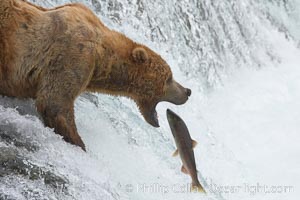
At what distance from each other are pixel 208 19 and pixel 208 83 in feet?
3.73

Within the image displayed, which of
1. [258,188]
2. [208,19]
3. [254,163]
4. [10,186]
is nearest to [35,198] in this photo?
[10,186]

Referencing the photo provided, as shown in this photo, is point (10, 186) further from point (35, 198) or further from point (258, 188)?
point (258, 188)

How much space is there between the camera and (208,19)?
399 inches

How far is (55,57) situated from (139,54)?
698mm

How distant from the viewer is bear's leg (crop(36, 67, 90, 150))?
13.9 ft

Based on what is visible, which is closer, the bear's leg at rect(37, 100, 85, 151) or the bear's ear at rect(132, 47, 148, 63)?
the bear's leg at rect(37, 100, 85, 151)

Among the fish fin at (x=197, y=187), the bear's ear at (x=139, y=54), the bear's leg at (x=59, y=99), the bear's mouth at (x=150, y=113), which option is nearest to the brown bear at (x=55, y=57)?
the bear's leg at (x=59, y=99)

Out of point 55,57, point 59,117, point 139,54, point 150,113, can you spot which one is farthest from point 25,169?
point 150,113

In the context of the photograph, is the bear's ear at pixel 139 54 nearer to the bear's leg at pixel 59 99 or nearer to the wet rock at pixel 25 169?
the bear's leg at pixel 59 99

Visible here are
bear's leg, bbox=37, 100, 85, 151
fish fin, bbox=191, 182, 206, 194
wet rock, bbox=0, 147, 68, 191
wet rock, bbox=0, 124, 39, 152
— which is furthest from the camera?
fish fin, bbox=191, 182, 206, 194

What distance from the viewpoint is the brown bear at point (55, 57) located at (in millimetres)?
4246

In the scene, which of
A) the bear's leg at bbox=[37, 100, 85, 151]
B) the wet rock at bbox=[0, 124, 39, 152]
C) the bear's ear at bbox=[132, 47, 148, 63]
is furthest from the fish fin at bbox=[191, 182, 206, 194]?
the wet rock at bbox=[0, 124, 39, 152]

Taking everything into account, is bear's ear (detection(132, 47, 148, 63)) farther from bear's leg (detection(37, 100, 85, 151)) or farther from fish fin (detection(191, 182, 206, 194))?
fish fin (detection(191, 182, 206, 194))

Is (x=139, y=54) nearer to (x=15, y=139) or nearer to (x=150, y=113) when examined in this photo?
(x=150, y=113)
